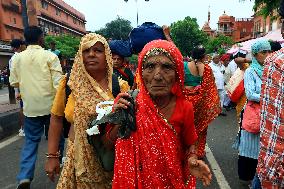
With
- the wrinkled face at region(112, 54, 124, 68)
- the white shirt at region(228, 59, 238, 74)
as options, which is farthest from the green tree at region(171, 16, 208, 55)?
the wrinkled face at region(112, 54, 124, 68)

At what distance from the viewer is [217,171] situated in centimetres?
493

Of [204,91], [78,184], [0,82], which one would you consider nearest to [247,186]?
[204,91]

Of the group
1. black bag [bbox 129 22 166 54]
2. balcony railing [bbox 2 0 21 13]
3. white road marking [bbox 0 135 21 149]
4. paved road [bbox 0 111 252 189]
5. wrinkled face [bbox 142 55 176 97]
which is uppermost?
balcony railing [bbox 2 0 21 13]

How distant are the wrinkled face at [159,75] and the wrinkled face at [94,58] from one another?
724mm

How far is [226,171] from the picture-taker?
4.93m

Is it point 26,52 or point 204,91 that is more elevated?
point 26,52

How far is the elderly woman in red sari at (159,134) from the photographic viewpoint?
1.85 metres

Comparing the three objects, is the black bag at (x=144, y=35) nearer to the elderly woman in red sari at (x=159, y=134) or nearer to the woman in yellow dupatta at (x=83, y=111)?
the woman in yellow dupatta at (x=83, y=111)

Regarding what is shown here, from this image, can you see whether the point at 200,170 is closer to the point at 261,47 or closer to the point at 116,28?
the point at 261,47

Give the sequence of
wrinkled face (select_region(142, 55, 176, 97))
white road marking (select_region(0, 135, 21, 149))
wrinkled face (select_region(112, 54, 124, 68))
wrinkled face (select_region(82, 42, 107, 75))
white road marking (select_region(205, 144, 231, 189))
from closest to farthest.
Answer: wrinkled face (select_region(142, 55, 176, 97)), wrinkled face (select_region(82, 42, 107, 75)), white road marking (select_region(205, 144, 231, 189)), wrinkled face (select_region(112, 54, 124, 68)), white road marking (select_region(0, 135, 21, 149))

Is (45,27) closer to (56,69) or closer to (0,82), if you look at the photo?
(0,82)

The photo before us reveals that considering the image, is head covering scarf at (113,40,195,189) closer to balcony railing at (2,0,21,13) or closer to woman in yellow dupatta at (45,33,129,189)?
woman in yellow dupatta at (45,33,129,189)

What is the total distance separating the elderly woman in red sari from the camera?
1.85m

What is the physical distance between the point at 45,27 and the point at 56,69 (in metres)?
54.5
